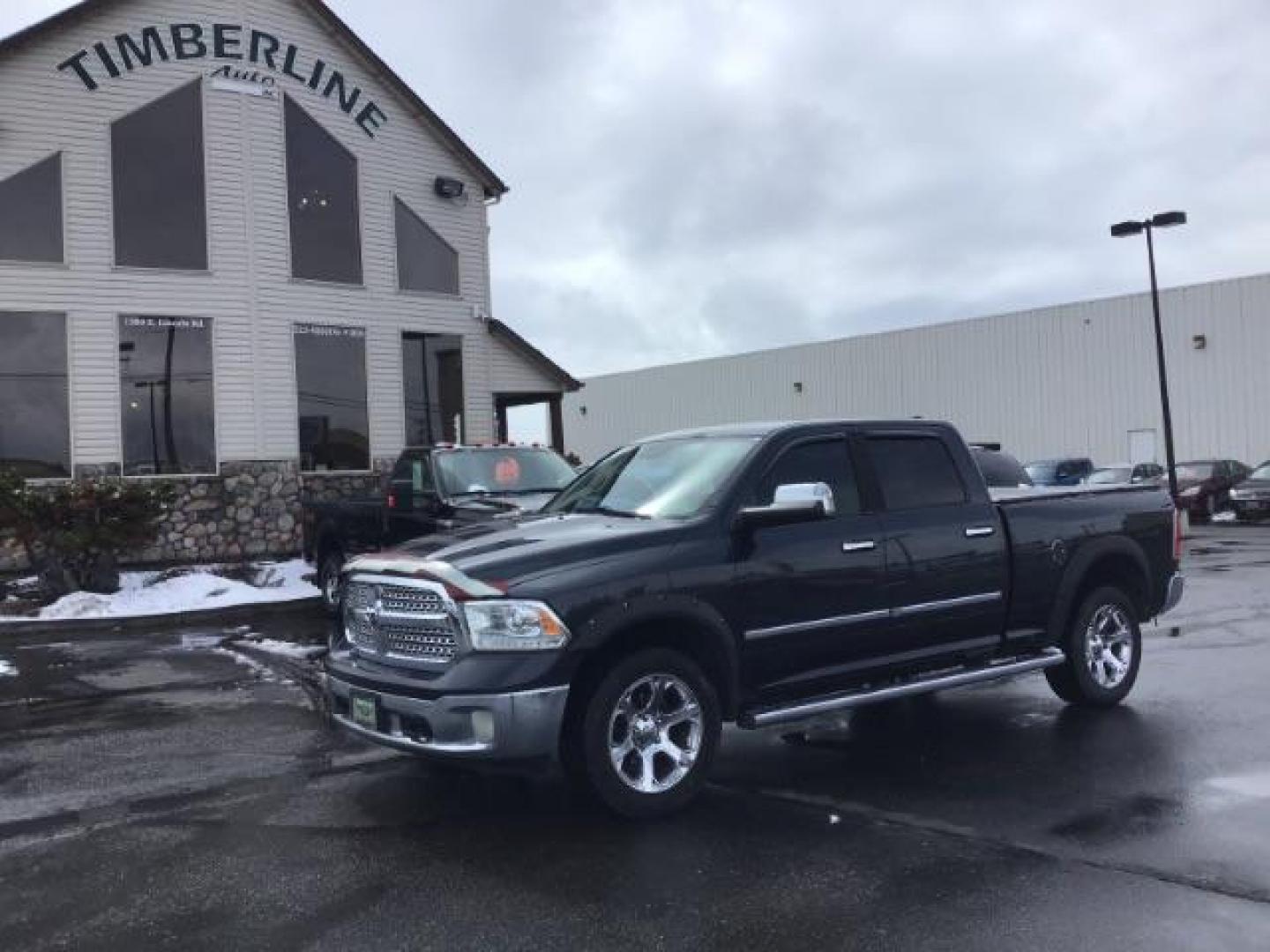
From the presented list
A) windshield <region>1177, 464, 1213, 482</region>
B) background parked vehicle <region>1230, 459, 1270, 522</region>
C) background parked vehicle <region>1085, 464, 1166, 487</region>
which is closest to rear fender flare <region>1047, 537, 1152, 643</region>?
background parked vehicle <region>1230, 459, 1270, 522</region>

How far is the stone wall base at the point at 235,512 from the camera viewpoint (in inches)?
696

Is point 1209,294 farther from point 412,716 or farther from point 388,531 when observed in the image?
point 412,716

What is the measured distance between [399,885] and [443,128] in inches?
713

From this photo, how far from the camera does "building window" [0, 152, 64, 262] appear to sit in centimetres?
1702

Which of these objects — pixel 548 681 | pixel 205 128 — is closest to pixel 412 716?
pixel 548 681

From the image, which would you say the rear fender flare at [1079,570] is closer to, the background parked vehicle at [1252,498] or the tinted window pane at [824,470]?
the tinted window pane at [824,470]

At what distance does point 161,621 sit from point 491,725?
957 cm

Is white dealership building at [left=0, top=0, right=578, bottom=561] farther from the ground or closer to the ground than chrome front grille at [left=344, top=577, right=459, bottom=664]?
farther from the ground

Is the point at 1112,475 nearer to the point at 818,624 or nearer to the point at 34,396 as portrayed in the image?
the point at 34,396

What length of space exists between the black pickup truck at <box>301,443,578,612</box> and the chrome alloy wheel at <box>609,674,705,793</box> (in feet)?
17.4

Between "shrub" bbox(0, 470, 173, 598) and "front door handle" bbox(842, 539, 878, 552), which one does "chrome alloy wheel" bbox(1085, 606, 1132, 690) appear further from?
"shrub" bbox(0, 470, 173, 598)

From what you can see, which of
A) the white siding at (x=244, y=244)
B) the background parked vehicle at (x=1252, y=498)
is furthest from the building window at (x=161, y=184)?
the background parked vehicle at (x=1252, y=498)

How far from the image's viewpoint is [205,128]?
1836 cm

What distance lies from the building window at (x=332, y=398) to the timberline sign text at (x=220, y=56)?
3.76m
